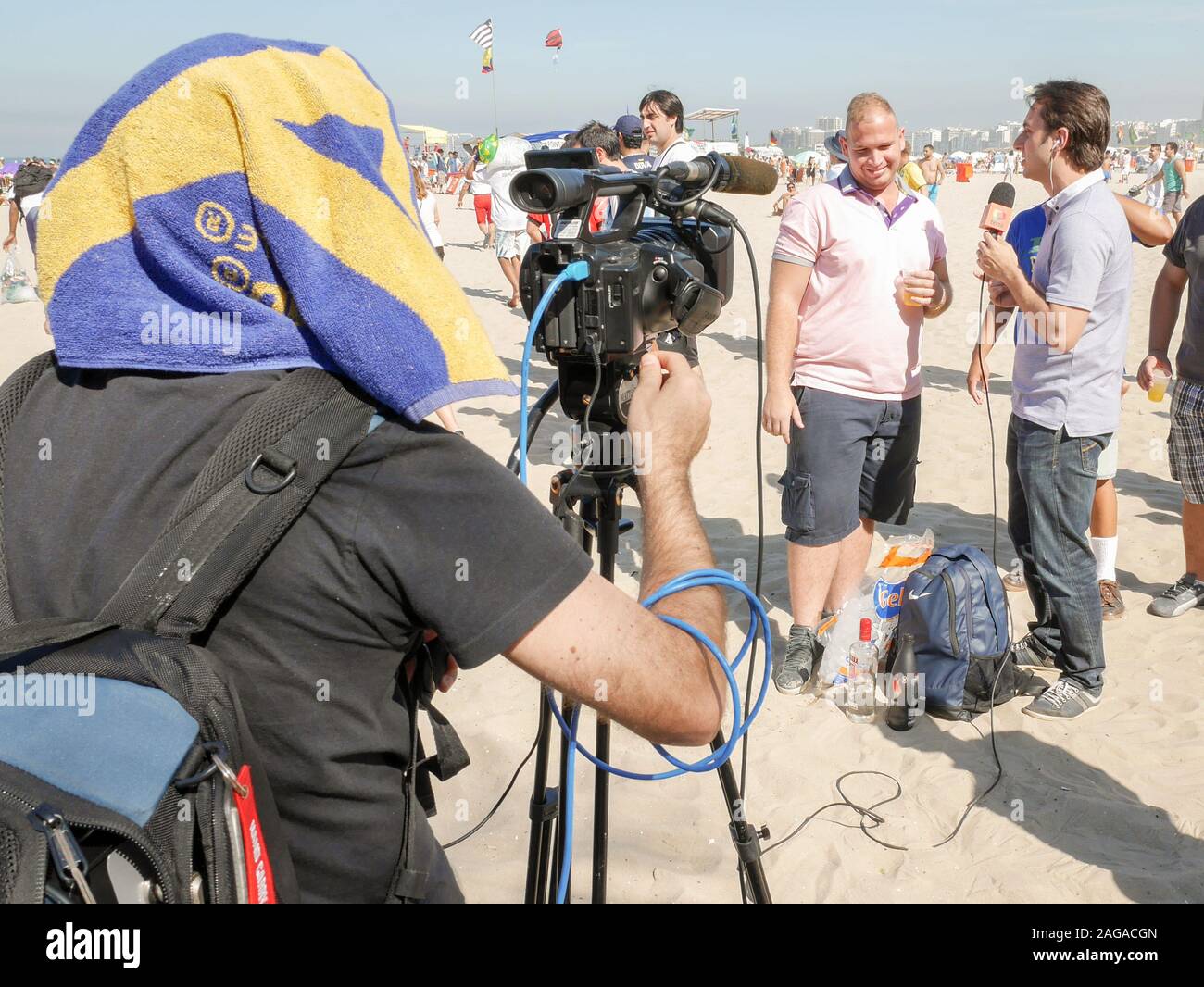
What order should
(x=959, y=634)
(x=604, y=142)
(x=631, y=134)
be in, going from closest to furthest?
(x=959, y=634), (x=604, y=142), (x=631, y=134)

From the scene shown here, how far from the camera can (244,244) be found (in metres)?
0.94

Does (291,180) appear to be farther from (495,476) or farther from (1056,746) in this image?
(1056,746)

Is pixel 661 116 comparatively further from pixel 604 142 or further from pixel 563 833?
pixel 563 833

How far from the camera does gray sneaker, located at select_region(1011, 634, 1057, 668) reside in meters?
3.72

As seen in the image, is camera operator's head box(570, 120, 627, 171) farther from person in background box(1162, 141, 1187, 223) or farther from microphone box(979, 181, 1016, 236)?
person in background box(1162, 141, 1187, 223)

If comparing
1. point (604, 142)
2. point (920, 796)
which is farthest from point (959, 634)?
point (604, 142)

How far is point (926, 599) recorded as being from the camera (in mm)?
3457

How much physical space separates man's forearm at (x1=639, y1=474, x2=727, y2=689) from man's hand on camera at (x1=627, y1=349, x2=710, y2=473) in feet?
0.09

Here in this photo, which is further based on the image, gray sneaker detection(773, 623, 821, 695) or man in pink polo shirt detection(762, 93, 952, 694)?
gray sneaker detection(773, 623, 821, 695)

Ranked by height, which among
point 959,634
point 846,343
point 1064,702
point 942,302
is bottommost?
point 1064,702

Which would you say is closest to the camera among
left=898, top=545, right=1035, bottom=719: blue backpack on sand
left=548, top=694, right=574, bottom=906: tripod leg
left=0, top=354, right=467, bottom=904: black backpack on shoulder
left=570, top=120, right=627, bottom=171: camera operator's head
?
left=0, top=354, right=467, bottom=904: black backpack on shoulder

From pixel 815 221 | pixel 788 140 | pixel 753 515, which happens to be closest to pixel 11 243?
pixel 753 515

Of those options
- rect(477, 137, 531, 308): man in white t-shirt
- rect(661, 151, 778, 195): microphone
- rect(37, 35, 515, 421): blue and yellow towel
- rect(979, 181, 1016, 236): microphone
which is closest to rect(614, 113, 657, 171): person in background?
rect(477, 137, 531, 308): man in white t-shirt

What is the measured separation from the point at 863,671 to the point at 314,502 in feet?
9.87
